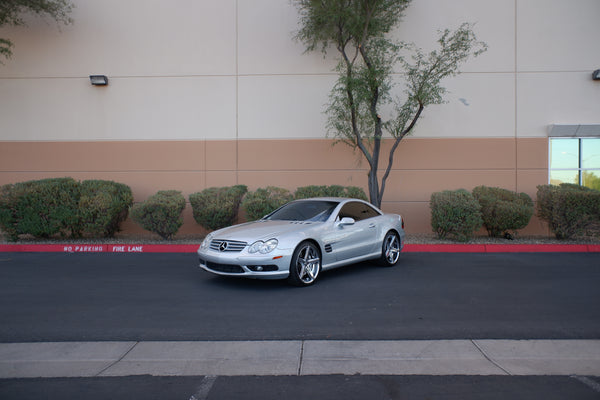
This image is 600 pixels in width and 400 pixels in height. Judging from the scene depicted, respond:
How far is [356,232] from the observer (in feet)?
25.1

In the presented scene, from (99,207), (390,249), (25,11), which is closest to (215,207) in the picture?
(99,207)

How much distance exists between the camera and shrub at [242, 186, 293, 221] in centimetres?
1127

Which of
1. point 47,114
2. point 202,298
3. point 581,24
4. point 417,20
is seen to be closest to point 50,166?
point 47,114

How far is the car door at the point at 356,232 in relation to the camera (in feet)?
24.1

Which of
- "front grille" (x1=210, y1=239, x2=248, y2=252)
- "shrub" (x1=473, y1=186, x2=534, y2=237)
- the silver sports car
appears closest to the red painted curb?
the silver sports car

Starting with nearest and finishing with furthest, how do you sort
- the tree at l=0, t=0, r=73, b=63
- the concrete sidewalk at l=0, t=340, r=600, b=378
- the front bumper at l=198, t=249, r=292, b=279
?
1. the concrete sidewalk at l=0, t=340, r=600, b=378
2. the front bumper at l=198, t=249, r=292, b=279
3. the tree at l=0, t=0, r=73, b=63

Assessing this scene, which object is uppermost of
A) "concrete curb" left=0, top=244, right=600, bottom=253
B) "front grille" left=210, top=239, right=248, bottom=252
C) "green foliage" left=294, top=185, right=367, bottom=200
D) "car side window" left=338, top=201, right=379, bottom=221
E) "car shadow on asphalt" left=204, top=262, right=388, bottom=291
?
"green foliage" left=294, top=185, right=367, bottom=200

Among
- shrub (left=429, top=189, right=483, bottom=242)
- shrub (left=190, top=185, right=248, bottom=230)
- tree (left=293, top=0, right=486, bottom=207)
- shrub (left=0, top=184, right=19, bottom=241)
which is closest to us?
shrub (left=429, top=189, right=483, bottom=242)

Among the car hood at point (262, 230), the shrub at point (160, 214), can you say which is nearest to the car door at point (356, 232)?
the car hood at point (262, 230)

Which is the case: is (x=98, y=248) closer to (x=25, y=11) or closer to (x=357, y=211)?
(x=357, y=211)

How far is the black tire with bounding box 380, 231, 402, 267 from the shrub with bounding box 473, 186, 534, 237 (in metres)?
4.04

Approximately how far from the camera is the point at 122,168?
1355cm

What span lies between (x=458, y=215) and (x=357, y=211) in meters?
4.01

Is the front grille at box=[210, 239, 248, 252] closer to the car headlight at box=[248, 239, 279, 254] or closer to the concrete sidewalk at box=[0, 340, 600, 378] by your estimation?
the car headlight at box=[248, 239, 279, 254]
